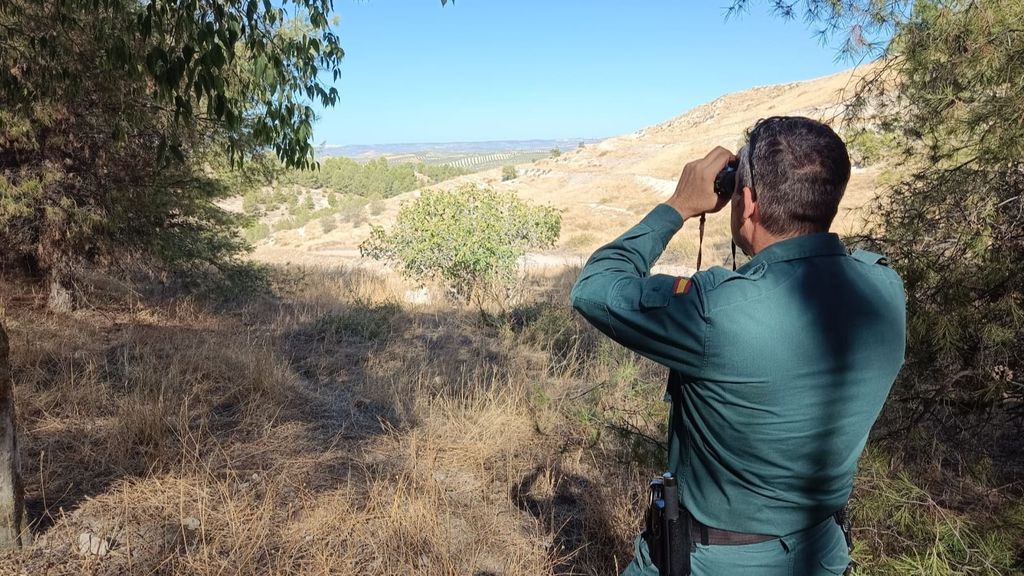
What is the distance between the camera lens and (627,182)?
44094 mm

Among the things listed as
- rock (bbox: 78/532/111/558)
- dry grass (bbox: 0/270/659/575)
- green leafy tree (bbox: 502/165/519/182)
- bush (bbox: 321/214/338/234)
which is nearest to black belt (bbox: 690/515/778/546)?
dry grass (bbox: 0/270/659/575)

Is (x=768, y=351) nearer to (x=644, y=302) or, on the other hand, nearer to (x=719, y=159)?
(x=644, y=302)

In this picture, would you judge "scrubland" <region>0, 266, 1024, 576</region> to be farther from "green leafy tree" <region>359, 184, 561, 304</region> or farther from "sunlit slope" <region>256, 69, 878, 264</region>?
"green leafy tree" <region>359, 184, 561, 304</region>

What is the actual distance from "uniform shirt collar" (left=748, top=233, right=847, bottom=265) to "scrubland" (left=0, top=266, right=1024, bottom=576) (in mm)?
1527

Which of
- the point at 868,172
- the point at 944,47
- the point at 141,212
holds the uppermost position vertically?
the point at 944,47

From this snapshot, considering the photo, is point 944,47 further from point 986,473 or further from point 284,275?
point 284,275

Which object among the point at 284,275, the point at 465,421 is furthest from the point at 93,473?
the point at 284,275

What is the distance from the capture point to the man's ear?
1.20 meters

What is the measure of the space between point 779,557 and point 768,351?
0.48 metres

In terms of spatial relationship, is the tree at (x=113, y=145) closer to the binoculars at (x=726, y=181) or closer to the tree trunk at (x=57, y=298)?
the tree trunk at (x=57, y=298)

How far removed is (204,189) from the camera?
287 inches

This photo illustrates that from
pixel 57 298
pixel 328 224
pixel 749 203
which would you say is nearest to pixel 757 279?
pixel 749 203

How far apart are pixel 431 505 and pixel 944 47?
10.2 ft

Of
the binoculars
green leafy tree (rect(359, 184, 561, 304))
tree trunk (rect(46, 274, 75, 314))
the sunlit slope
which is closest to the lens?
the binoculars
